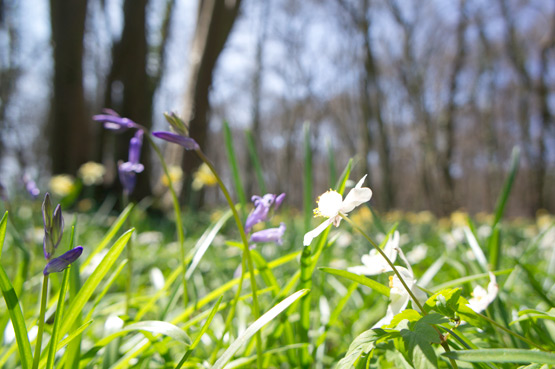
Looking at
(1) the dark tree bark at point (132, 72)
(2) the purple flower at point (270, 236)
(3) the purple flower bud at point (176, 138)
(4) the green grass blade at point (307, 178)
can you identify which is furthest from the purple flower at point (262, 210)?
(1) the dark tree bark at point (132, 72)

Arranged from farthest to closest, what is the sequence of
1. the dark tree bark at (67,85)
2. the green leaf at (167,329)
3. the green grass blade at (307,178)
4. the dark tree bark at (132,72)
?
the dark tree bark at (67,85), the dark tree bark at (132,72), the green grass blade at (307,178), the green leaf at (167,329)

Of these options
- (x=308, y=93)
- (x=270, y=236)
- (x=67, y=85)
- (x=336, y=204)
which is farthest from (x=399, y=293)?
(x=308, y=93)

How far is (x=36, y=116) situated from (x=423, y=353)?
30.4m

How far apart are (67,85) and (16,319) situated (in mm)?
6503

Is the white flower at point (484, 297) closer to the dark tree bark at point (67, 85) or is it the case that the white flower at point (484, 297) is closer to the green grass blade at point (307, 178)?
the green grass blade at point (307, 178)

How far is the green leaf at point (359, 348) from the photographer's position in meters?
0.54

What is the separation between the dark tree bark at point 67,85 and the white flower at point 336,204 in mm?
6503

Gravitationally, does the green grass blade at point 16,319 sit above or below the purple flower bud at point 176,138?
below

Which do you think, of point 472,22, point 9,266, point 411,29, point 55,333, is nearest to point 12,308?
point 55,333

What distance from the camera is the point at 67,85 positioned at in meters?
6.32

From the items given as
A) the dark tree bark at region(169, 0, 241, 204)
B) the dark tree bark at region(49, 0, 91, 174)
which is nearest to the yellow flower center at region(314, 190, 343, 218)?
the dark tree bark at region(169, 0, 241, 204)

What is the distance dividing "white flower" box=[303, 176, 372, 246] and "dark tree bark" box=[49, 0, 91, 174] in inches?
256

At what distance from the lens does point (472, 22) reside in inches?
462

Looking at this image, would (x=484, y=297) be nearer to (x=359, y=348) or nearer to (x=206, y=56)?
(x=359, y=348)
